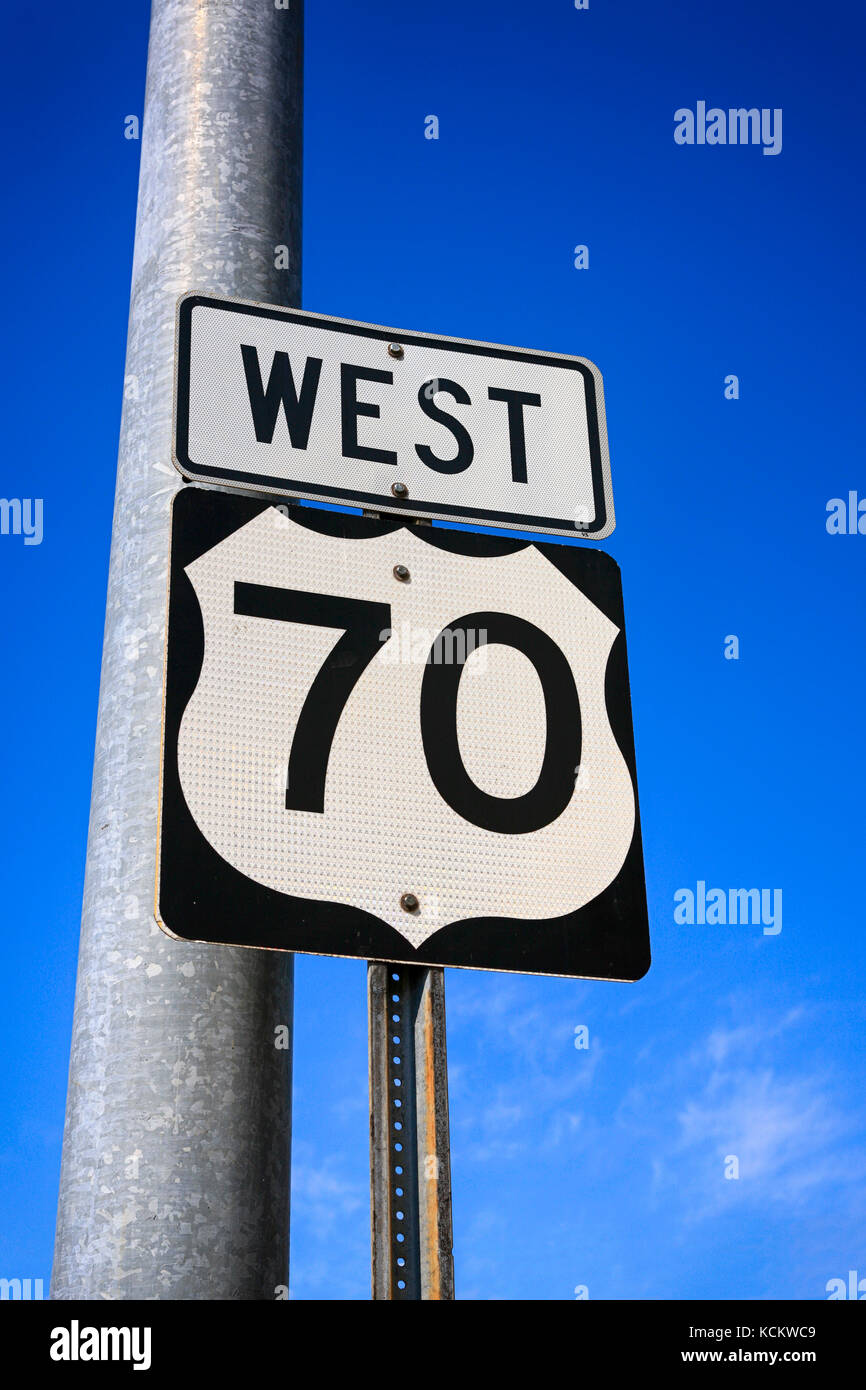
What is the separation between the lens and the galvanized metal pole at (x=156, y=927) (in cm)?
236

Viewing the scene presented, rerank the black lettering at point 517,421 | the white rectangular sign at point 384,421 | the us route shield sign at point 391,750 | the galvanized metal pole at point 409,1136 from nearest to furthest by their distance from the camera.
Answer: the galvanized metal pole at point 409,1136, the us route shield sign at point 391,750, the white rectangular sign at point 384,421, the black lettering at point 517,421

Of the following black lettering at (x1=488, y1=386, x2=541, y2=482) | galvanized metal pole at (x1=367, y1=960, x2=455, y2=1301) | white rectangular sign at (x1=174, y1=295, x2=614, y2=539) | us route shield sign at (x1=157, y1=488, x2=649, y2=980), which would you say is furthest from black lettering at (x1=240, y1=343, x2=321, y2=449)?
galvanized metal pole at (x1=367, y1=960, x2=455, y2=1301)

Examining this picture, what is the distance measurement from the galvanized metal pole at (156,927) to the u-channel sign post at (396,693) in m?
0.69

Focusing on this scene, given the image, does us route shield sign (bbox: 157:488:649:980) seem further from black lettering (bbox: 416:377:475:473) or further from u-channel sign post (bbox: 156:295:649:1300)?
black lettering (bbox: 416:377:475:473)

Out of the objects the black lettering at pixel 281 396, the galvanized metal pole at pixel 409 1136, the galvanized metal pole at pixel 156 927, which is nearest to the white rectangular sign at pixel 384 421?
the black lettering at pixel 281 396

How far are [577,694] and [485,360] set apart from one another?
2.12ft

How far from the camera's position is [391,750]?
195 cm

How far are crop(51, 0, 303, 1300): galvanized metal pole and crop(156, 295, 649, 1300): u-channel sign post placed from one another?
2.26 feet

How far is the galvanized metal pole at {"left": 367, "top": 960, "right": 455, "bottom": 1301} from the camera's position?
5.60 feet

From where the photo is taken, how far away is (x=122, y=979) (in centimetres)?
251

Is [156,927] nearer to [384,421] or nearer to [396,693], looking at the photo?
[396,693]

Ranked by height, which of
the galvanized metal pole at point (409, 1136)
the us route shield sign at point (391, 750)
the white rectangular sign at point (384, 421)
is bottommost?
the galvanized metal pole at point (409, 1136)

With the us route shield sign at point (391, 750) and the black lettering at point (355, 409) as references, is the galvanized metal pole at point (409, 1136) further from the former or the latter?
the black lettering at point (355, 409)

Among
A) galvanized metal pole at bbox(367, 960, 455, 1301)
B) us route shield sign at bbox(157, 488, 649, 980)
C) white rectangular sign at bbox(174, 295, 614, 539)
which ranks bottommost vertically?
galvanized metal pole at bbox(367, 960, 455, 1301)
